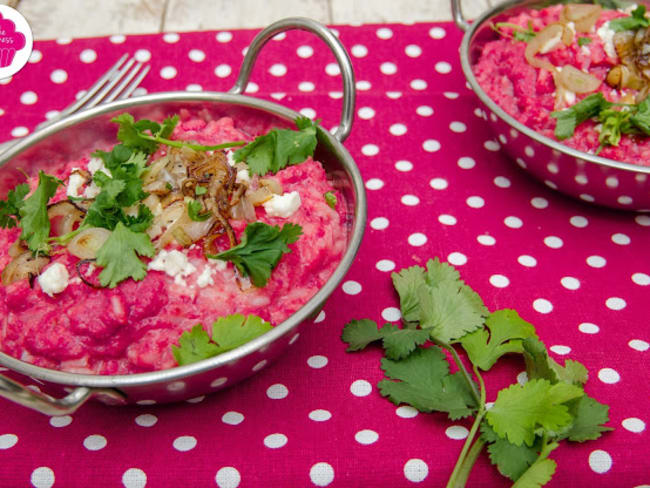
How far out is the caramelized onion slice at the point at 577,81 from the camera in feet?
6.41

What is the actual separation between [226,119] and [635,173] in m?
1.13

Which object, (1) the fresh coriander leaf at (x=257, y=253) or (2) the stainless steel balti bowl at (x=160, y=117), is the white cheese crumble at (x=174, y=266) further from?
(2) the stainless steel balti bowl at (x=160, y=117)

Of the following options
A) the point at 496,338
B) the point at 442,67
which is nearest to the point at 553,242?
the point at 496,338

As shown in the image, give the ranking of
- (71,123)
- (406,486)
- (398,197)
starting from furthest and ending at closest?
(398,197) → (71,123) → (406,486)

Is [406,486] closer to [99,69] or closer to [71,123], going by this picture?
[71,123]

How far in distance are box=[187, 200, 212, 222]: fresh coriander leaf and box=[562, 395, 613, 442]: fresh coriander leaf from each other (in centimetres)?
92

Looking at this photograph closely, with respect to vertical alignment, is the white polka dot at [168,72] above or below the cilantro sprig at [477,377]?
above

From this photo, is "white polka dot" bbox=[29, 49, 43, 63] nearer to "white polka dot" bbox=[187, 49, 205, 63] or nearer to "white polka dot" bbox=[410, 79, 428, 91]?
"white polka dot" bbox=[187, 49, 205, 63]

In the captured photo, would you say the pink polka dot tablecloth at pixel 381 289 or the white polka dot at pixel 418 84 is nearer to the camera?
the pink polka dot tablecloth at pixel 381 289

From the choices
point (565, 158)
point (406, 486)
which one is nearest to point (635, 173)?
point (565, 158)

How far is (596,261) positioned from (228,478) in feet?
3.89

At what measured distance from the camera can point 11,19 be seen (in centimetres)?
218

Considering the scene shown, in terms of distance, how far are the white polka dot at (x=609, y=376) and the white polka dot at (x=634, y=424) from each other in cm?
10

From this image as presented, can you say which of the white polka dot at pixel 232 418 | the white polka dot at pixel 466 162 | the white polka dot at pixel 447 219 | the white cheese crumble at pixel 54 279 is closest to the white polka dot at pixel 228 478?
the white polka dot at pixel 232 418
